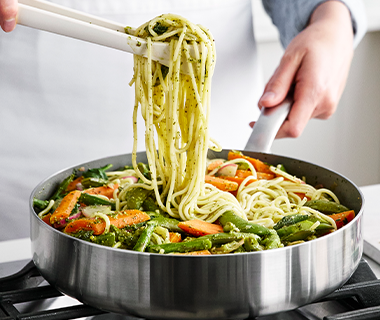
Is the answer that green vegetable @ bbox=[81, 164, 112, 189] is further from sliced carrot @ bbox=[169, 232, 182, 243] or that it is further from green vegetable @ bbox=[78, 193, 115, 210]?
sliced carrot @ bbox=[169, 232, 182, 243]

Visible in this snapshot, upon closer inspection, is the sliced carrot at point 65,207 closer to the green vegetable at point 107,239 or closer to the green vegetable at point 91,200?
the green vegetable at point 91,200

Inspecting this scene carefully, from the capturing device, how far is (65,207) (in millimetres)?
1102

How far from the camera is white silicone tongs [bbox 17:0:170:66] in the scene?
2.78 feet

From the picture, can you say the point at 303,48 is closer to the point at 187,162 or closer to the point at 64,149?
the point at 187,162

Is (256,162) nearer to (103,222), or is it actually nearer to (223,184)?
(223,184)

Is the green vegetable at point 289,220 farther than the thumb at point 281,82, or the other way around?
the thumb at point 281,82

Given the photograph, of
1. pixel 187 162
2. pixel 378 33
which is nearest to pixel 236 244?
pixel 187 162

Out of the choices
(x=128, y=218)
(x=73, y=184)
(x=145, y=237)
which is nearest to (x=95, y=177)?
(x=73, y=184)

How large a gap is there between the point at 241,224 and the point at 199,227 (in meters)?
0.09

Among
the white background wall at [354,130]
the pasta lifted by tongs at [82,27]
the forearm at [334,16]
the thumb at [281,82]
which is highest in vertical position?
the forearm at [334,16]

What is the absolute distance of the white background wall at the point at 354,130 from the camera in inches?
157

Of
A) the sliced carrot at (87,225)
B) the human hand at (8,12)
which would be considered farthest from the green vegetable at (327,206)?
the human hand at (8,12)

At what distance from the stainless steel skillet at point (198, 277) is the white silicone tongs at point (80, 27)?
38 cm

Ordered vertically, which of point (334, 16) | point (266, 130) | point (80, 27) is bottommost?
point (266, 130)
